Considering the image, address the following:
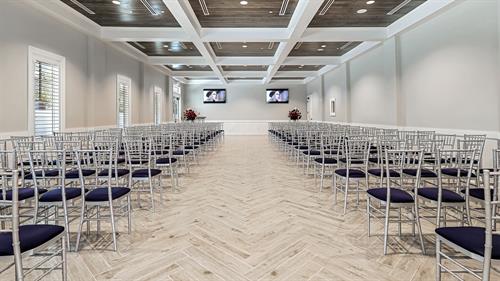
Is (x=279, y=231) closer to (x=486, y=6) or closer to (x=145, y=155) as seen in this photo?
(x=145, y=155)

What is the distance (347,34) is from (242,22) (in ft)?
9.35

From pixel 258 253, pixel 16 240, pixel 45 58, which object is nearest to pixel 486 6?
pixel 258 253

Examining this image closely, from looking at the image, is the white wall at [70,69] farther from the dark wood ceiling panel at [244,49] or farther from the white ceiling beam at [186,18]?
the dark wood ceiling panel at [244,49]

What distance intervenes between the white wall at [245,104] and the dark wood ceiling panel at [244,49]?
26.4ft

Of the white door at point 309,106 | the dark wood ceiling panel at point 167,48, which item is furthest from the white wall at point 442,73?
the white door at point 309,106

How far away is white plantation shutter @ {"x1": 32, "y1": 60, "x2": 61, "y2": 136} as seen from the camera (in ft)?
20.1

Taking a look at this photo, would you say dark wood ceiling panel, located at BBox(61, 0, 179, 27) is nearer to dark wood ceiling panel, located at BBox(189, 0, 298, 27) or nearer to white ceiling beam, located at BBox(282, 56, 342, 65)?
dark wood ceiling panel, located at BBox(189, 0, 298, 27)

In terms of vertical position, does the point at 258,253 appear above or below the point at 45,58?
below

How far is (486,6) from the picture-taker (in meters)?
5.43

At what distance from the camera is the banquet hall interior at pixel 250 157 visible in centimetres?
244

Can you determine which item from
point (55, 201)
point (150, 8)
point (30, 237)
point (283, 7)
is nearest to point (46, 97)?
point (150, 8)

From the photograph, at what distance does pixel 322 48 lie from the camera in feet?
35.7

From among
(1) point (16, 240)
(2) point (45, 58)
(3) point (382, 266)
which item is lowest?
(3) point (382, 266)

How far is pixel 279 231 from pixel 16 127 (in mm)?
5008
